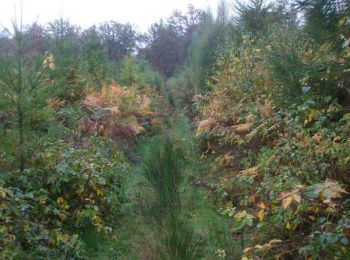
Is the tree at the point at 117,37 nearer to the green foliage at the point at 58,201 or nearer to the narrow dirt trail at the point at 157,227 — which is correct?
the narrow dirt trail at the point at 157,227

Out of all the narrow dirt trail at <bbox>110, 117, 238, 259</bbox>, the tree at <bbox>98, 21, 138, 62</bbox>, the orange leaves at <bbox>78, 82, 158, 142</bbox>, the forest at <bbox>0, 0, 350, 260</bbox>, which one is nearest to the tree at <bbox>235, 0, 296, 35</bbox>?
the forest at <bbox>0, 0, 350, 260</bbox>

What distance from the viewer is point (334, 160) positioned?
14.1 feet

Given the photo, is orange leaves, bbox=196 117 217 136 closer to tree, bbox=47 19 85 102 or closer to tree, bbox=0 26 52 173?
tree, bbox=47 19 85 102

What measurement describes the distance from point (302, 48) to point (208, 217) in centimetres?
458

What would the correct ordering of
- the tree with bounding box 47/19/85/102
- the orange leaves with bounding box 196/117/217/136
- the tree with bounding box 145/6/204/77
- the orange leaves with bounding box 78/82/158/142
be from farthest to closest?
the tree with bounding box 145/6/204/77 → the tree with bounding box 47/19/85/102 → the orange leaves with bounding box 78/82/158/142 → the orange leaves with bounding box 196/117/217/136

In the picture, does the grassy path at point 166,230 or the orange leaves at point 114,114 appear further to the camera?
the orange leaves at point 114,114

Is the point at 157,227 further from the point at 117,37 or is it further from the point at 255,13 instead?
the point at 117,37

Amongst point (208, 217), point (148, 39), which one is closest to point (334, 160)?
point (208, 217)

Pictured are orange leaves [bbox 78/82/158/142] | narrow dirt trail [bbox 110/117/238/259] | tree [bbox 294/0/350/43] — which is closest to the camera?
narrow dirt trail [bbox 110/117/238/259]

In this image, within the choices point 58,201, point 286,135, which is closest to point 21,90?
point 58,201

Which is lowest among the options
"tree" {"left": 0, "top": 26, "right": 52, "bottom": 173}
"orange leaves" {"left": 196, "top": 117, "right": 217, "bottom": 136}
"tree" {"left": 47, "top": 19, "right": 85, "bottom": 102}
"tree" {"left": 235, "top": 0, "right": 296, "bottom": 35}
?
"orange leaves" {"left": 196, "top": 117, "right": 217, "bottom": 136}

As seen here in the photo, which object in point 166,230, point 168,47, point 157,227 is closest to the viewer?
point 166,230

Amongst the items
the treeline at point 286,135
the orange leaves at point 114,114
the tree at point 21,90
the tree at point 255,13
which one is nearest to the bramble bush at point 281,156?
the treeline at point 286,135

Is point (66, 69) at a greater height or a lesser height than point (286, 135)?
greater
